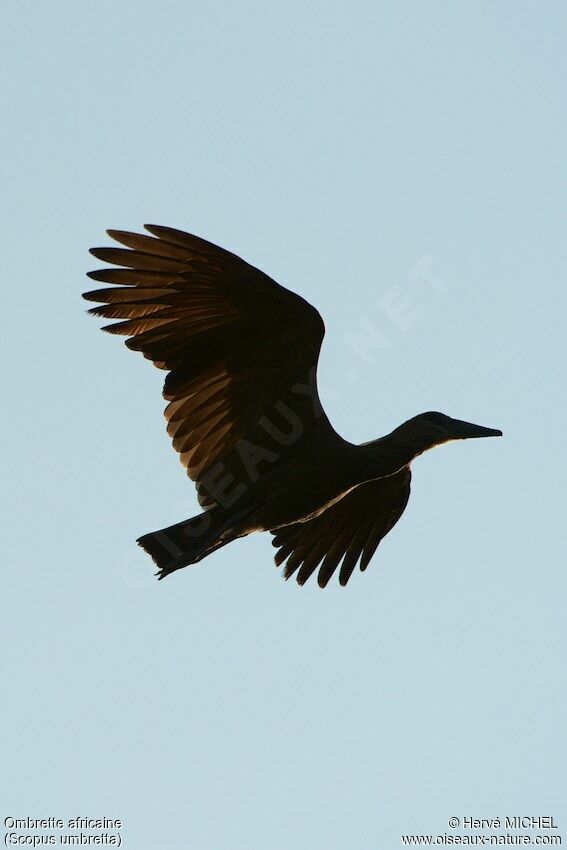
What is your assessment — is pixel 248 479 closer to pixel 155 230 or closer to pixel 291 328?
pixel 291 328

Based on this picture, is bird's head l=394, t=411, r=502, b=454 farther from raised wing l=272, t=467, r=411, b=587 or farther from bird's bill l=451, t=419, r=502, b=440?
raised wing l=272, t=467, r=411, b=587

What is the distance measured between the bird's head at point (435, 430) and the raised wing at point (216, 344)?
602 millimetres

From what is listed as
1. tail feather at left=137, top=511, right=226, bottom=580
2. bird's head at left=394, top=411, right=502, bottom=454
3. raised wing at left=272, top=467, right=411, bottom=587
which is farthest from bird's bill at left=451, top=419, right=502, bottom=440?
tail feather at left=137, top=511, right=226, bottom=580

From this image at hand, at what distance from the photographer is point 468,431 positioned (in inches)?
381

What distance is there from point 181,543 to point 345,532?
1836 mm

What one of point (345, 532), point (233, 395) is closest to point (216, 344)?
point (233, 395)

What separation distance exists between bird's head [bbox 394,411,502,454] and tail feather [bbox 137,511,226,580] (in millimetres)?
1408

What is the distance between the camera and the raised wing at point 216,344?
8742 mm

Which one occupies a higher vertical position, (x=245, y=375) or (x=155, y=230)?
(x=155, y=230)

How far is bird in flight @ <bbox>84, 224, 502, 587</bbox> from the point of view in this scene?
876 cm

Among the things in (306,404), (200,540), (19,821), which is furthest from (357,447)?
(19,821)

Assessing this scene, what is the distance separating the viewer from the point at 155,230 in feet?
28.5

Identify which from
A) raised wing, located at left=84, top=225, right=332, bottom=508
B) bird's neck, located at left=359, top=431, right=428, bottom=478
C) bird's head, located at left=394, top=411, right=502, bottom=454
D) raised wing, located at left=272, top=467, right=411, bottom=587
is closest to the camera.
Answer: raised wing, located at left=84, top=225, right=332, bottom=508

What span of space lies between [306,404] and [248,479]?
2.05 ft
